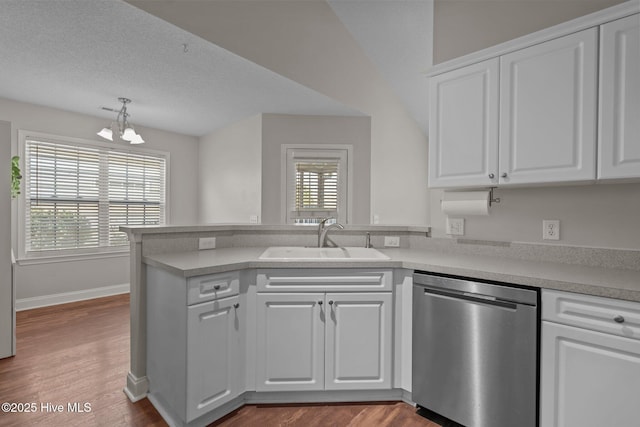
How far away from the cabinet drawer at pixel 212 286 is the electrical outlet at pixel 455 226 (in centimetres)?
147

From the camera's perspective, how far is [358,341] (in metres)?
1.81

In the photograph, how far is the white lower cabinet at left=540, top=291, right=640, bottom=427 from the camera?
3.93 feet

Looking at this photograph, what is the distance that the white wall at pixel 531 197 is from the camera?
1.65 meters

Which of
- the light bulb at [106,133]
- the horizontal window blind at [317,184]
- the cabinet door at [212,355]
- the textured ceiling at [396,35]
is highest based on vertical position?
the textured ceiling at [396,35]

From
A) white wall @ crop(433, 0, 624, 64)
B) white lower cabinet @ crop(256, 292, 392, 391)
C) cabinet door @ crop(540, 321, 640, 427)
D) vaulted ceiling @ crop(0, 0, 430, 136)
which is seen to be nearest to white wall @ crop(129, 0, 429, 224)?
vaulted ceiling @ crop(0, 0, 430, 136)

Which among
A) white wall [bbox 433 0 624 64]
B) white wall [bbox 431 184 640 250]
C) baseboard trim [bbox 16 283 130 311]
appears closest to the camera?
white wall [bbox 431 184 640 250]

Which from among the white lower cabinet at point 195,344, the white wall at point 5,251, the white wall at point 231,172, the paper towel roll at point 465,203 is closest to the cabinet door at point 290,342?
the white lower cabinet at point 195,344

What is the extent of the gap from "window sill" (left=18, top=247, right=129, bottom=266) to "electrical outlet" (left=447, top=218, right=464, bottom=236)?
4.33 meters

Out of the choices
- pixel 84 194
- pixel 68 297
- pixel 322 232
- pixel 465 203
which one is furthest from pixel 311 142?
pixel 68 297

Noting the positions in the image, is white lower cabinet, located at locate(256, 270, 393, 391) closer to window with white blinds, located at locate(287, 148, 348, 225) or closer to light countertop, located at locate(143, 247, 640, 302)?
light countertop, located at locate(143, 247, 640, 302)

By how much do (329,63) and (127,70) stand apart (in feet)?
6.53

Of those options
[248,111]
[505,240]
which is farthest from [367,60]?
[505,240]

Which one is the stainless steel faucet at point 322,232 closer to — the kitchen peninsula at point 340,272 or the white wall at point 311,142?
the kitchen peninsula at point 340,272

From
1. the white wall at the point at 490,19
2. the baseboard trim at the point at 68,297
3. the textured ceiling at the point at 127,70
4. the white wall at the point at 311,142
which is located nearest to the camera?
the white wall at the point at 490,19
